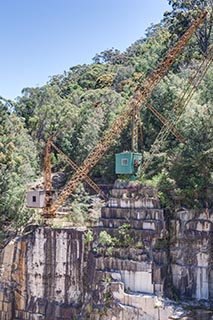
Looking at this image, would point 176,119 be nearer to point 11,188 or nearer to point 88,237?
point 88,237

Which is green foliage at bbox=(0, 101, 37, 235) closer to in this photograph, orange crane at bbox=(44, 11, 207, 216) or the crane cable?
orange crane at bbox=(44, 11, 207, 216)

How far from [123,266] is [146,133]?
48.3 ft

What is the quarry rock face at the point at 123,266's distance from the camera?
2047 centimetres

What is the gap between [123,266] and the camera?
70.1 feet

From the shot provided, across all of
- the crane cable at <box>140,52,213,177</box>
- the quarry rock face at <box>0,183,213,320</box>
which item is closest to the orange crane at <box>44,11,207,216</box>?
the crane cable at <box>140,52,213,177</box>

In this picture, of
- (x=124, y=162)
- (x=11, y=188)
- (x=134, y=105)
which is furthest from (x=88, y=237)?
(x=134, y=105)

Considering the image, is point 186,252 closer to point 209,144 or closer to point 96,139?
point 209,144

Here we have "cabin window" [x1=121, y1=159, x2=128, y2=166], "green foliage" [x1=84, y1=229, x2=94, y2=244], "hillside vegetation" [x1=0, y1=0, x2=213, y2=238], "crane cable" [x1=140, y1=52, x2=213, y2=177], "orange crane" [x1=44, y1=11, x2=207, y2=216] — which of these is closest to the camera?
"hillside vegetation" [x1=0, y1=0, x2=213, y2=238]

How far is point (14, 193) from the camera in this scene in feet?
92.5

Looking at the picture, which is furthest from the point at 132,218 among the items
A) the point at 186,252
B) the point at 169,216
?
the point at 186,252

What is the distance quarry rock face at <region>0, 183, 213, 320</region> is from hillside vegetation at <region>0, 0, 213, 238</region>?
5.32 feet

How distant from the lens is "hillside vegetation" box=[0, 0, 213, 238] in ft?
73.0

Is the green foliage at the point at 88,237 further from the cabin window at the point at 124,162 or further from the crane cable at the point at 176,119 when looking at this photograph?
the crane cable at the point at 176,119

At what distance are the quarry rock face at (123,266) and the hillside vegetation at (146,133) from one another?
1620mm
